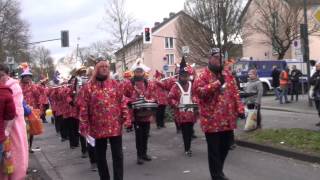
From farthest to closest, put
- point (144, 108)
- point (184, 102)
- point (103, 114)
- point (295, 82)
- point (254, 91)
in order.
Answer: point (295, 82)
point (254, 91)
point (184, 102)
point (144, 108)
point (103, 114)

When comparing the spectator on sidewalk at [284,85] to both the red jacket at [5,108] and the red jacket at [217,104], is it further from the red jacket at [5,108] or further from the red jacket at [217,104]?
the red jacket at [5,108]

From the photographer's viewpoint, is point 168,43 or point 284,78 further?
point 168,43

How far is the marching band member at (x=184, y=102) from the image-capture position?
420 inches

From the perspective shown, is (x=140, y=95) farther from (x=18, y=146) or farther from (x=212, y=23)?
(x=212, y=23)

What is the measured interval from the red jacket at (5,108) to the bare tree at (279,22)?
47.5m

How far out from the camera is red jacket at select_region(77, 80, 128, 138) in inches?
287

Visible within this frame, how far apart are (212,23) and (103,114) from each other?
42.1 metres

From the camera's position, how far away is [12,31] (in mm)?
58469

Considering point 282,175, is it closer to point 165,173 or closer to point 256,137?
point 165,173

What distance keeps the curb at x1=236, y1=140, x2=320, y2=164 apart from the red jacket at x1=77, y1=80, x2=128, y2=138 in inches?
141

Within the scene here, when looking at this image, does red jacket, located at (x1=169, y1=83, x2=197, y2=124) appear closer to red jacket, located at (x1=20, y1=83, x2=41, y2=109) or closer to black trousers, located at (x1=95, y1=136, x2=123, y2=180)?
black trousers, located at (x1=95, y1=136, x2=123, y2=180)

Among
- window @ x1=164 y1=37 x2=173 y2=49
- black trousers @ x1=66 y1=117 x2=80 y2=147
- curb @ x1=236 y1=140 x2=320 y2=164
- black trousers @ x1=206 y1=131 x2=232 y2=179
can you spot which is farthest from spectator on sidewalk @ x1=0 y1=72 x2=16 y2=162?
window @ x1=164 y1=37 x2=173 y2=49

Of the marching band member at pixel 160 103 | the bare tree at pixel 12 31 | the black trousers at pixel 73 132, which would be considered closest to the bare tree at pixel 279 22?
the bare tree at pixel 12 31

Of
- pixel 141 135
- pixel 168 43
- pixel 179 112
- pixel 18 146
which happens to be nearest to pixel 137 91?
pixel 141 135
